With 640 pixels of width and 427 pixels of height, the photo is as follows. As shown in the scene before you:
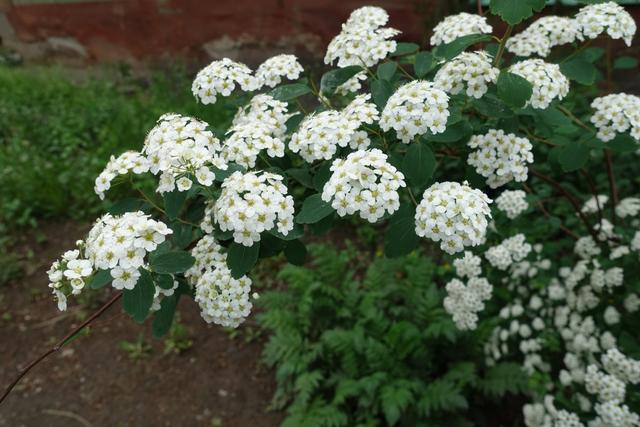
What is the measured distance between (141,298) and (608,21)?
154 centimetres

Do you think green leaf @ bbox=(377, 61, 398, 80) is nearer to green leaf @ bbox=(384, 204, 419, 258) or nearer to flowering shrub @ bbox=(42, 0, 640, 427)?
flowering shrub @ bbox=(42, 0, 640, 427)

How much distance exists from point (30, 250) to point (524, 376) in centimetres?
345

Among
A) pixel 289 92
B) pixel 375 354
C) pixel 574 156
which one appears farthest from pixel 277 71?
pixel 375 354

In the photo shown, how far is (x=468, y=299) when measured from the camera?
7.68ft

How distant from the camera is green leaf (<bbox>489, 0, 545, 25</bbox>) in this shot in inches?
52.4

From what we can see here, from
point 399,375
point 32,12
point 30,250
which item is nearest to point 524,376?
point 399,375

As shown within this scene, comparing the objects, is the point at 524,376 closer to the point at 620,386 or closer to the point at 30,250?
A: the point at 620,386

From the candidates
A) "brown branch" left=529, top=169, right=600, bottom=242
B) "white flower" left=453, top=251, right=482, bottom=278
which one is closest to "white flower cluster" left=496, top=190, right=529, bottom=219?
"brown branch" left=529, top=169, right=600, bottom=242

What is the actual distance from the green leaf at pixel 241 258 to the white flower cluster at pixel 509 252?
1.31 m

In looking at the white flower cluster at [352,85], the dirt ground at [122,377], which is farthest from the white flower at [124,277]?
the dirt ground at [122,377]

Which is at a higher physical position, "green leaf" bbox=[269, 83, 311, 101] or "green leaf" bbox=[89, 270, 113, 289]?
"green leaf" bbox=[269, 83, 311, 101]

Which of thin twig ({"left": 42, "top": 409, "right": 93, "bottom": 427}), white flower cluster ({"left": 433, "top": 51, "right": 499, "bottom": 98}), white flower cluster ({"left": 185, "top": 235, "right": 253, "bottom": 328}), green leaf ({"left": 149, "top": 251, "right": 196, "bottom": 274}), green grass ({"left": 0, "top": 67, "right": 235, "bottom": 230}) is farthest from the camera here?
green grass ({"left": 0, "top": 67, "right": 235, "bottom": 230})

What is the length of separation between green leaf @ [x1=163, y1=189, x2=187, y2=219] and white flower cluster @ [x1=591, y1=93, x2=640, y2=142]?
4.35 feet

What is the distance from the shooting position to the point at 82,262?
4.20 feet
